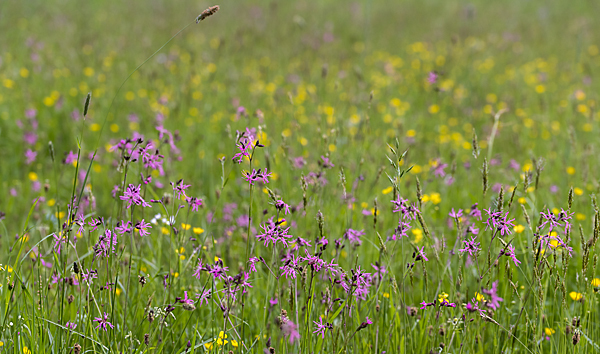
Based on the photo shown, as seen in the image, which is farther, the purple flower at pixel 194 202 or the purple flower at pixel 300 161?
the purple flower at pixel 300 161

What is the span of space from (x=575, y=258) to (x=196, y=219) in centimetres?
213

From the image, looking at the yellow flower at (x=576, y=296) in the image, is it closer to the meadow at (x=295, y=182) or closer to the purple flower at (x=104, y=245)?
the meadow at (x=295, y=182)

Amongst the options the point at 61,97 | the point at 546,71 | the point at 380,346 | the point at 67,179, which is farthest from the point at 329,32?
the point at 380,346

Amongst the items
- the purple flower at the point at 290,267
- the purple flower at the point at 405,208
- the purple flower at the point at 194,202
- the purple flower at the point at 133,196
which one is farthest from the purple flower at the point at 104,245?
the purple flower at the point at 405,208

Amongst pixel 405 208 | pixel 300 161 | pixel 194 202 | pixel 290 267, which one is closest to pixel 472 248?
pixel 405 208

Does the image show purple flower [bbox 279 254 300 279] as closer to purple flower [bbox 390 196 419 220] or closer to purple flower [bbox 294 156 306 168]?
purple flower [bbox 390 196 419 220]

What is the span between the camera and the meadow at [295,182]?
1.51 meters

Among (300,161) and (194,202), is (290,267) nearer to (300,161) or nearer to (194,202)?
(194,202)

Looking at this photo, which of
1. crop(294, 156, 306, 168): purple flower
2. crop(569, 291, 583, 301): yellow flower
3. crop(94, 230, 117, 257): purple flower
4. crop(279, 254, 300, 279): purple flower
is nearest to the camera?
crop(279, 254, 300, 279): purple flower

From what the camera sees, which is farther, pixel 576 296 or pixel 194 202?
pixel 576 296

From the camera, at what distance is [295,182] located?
11.1 feet

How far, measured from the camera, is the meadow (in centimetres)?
151

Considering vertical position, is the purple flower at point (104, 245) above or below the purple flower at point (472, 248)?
below

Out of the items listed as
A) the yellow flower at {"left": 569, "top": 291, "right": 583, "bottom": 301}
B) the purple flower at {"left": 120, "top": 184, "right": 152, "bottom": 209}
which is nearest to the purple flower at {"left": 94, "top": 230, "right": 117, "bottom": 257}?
the purple flower at {"left": 120, "top": 184, "right": 152, "bottom": 209}
